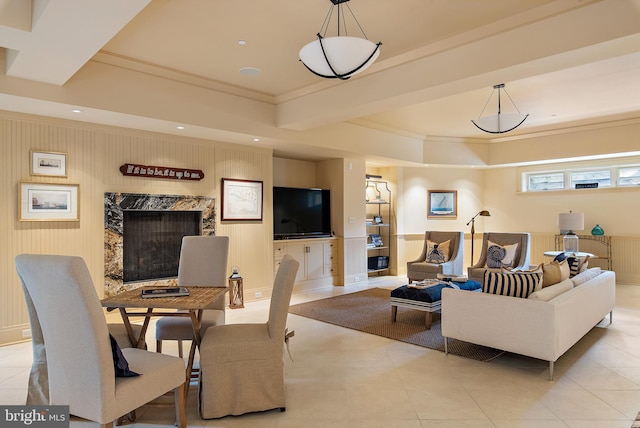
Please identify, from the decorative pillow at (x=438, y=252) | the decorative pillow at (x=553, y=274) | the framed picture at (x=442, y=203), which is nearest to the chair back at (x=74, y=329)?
the decorative pillow at (x=553, y=274)

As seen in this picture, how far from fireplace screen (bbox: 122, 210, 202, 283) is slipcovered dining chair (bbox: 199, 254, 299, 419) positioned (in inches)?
112

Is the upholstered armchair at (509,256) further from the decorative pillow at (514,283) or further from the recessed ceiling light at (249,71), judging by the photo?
the recessed ceiling light at (249,71)

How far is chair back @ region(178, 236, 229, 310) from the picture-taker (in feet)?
12.2

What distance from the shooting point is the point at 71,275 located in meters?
1.91

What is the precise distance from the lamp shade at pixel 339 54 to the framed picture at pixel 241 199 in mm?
3163

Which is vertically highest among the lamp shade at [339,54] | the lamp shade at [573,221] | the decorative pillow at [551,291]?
the lamp shade at [339,54]

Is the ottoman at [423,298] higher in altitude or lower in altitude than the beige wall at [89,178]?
lower

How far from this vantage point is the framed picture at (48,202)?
423 cm

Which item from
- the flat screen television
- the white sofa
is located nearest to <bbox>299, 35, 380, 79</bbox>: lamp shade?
the white sofa

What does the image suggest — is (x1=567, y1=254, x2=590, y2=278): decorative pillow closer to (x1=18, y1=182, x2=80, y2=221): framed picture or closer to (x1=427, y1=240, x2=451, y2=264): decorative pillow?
(x1=427, y1=240, x2=451, y2=264): decorative pillow

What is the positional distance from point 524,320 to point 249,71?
3.69 meters

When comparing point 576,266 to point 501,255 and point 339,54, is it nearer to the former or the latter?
point 501,255

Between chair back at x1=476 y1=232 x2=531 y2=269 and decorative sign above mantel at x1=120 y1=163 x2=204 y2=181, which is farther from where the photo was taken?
chair back at x1=476 y1=232 x2=531 y2=269

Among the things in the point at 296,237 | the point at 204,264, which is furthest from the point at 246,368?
the point at 296,237
